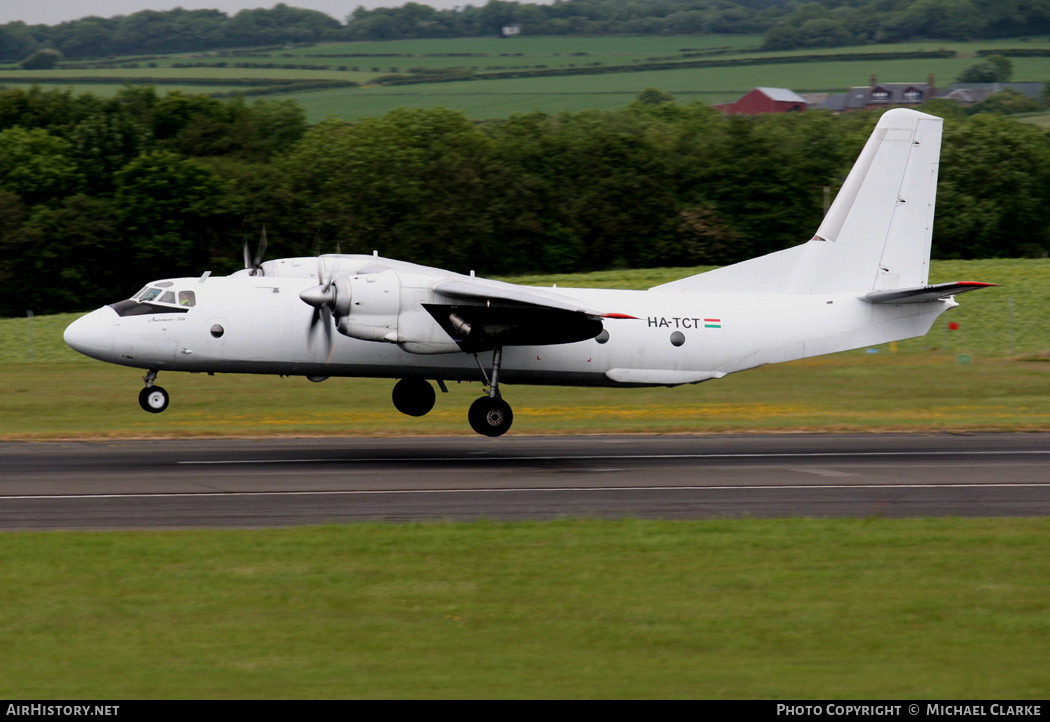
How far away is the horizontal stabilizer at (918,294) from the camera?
907 inches

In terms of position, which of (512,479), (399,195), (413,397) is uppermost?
(399,195)

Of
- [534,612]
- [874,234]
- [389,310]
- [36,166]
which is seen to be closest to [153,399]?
[389,310]

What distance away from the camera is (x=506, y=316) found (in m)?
22.4

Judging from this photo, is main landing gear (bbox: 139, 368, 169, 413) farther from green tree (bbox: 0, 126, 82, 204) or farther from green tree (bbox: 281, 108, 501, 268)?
green tree (bbox: 0, 126, 82, 204)

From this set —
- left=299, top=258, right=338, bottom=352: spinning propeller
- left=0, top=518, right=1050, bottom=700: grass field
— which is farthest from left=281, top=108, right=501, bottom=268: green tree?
left=0, top=518, right=1050, bottom=700: grass field

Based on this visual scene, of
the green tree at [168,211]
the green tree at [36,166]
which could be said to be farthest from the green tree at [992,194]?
the green tree at [36,166]

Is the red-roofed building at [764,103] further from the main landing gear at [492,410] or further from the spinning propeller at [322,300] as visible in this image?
the spinning propeller at [322,300]

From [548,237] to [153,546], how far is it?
6176 centimetres

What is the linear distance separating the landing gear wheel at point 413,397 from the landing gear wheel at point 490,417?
1910 millimetres

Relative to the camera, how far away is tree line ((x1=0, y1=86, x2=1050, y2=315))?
64.2 m

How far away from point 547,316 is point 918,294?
26.5 ft

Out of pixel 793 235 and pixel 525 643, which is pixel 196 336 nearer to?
pixel 525 643

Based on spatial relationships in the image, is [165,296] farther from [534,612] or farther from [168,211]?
[168,211]

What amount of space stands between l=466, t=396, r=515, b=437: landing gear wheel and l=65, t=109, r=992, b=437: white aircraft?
30 mm
